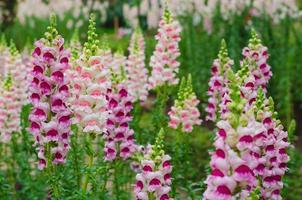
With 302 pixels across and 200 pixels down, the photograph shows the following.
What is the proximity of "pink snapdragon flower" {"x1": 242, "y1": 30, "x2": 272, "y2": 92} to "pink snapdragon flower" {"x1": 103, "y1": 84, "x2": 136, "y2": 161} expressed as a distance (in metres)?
0.97

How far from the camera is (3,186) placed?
547 centimetres

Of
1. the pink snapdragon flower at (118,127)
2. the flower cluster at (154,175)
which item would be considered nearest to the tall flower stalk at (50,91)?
the pink snapdragon flower at (118,127)

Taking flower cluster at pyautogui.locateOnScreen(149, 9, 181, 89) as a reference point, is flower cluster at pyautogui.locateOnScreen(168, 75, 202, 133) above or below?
below

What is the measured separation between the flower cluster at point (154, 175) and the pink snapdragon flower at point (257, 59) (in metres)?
1.52

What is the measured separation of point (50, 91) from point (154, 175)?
95cm

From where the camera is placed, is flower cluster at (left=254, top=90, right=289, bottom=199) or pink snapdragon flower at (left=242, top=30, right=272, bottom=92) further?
pink snapdragon flower at (left=242, top=30, right=272, bottom=92)

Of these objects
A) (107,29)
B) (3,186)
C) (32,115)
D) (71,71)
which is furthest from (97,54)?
(107,29)

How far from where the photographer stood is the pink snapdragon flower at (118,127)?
5359 mm

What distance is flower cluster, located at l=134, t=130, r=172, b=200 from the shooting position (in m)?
4.08

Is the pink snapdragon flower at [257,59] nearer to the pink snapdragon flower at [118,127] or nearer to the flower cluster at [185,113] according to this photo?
the flower cluster at [185,113]

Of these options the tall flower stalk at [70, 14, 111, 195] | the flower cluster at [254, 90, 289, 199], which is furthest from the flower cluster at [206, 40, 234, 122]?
the flower cluster at [254, 90, 289, 199]

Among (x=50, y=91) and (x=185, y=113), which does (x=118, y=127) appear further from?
(x=50, y=91)

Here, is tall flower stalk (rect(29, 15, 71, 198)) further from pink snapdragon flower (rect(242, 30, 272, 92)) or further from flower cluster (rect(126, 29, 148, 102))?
flower cluster (rect(126, 29, 148, 102))

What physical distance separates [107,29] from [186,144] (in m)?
16.7
